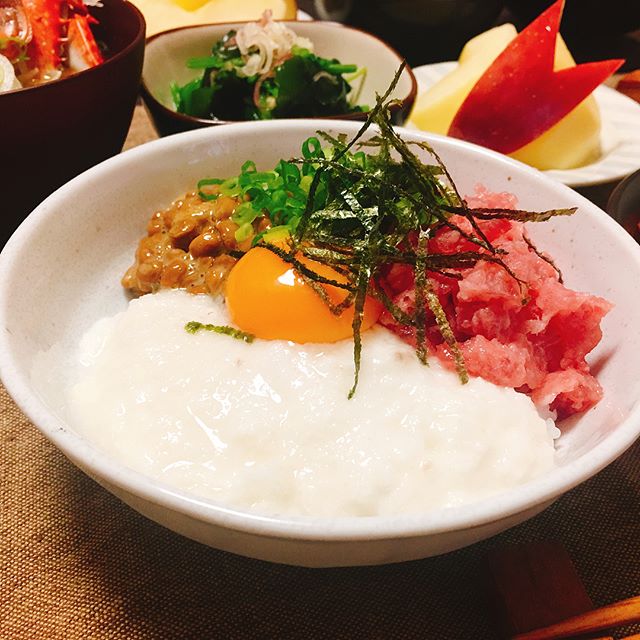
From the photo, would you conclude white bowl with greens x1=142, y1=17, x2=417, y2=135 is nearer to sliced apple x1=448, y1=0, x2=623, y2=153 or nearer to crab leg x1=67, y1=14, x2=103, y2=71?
crab leg x1=67, y1=14, x2=103, y2=71

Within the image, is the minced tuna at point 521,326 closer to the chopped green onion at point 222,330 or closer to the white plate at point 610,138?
the chopped green onion at point 222,330

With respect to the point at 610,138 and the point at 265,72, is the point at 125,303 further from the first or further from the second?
the point at 610,138

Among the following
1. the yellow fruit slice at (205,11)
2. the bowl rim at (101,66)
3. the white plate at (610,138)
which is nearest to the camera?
the bowl rim at (101,66)

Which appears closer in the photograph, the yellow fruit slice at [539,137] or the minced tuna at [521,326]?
the minced tuna at [521,326]

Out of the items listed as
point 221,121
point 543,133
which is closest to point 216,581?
point 221,121

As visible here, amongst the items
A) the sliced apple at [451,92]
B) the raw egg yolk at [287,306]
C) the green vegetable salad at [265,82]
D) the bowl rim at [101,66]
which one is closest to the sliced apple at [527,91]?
the sliced apple at [451,92]

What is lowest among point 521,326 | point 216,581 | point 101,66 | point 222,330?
point 216,581

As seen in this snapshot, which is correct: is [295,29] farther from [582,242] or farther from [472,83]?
[582,242]

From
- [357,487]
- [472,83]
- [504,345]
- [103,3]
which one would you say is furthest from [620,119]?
[357,487]
